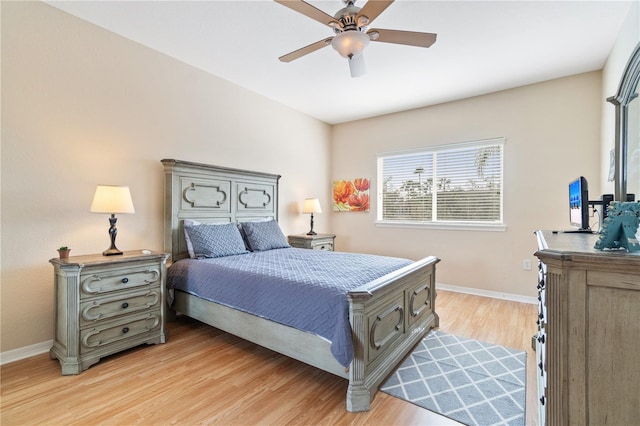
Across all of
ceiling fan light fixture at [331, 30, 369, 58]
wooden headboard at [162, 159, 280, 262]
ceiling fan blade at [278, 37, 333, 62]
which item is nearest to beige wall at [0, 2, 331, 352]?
wooden headboard at [162, 159, 280, 262]

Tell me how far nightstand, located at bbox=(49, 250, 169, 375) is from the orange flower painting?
337 cm

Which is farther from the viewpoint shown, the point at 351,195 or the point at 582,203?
the point at 351,195

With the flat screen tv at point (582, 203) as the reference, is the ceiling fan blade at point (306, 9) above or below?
above

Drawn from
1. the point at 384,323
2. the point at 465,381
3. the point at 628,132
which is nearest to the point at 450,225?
the point at 628,132

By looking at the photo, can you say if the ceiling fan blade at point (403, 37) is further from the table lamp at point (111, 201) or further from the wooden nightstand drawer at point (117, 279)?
the wooden nightstand drawer at point (117, 279)

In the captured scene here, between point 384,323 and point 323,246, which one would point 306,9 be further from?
point 323,246

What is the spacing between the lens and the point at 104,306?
2.28 m

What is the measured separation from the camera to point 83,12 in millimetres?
2496

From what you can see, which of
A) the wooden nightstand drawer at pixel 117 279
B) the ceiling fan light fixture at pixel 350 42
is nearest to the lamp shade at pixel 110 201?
the wooden nightstand drawer at pixel 117 279

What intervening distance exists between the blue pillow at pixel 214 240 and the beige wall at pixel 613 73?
3.61m

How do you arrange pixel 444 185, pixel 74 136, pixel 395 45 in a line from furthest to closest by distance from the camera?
pixel 444 185, pixel 395 45, pixel 74 136

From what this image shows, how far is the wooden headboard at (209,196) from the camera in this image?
10.3 ft

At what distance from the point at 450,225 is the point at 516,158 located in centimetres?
120

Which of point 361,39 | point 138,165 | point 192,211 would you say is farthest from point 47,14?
point 361,39
